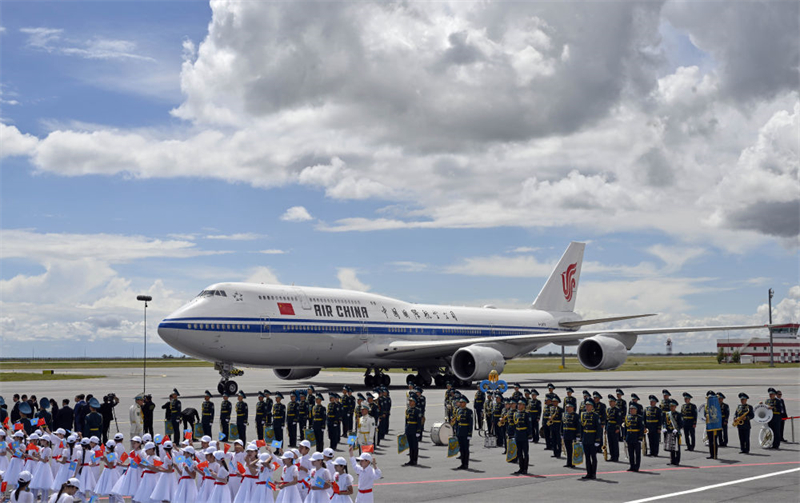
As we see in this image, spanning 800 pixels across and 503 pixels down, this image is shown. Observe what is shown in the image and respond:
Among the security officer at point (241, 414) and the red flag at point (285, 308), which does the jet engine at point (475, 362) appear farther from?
the security officer at point (241, 414)

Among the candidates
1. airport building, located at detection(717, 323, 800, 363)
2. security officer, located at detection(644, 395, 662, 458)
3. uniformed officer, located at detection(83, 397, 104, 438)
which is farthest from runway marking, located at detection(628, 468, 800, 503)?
airport building, located at detection(717, 323, 800, 363)

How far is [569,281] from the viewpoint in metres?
59.6

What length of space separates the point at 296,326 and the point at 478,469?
2152 centimetres

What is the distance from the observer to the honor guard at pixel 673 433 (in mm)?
18008

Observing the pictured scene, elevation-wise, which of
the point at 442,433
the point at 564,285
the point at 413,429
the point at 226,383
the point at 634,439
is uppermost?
the point at 564,285

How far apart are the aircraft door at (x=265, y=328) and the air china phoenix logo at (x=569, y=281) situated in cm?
2879

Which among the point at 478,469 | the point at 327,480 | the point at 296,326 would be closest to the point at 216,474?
the point at 327,480

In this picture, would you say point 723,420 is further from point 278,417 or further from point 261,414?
point 261,414

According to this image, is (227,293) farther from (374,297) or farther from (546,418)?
(546,418)

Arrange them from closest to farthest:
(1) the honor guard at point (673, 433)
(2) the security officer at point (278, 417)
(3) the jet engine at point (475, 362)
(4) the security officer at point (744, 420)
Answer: (1) the honor guard at point (673, 433), (4) the security officer at point (744, 420), (2) the security officer at point (278, 417), (3) the jet engine at point (475, 362)

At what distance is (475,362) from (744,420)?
21.5 metres

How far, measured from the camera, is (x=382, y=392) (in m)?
22.8

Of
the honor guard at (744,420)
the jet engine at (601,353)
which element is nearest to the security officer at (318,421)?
the honor guard at (744,420)

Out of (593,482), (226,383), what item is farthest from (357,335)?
(593,482)
